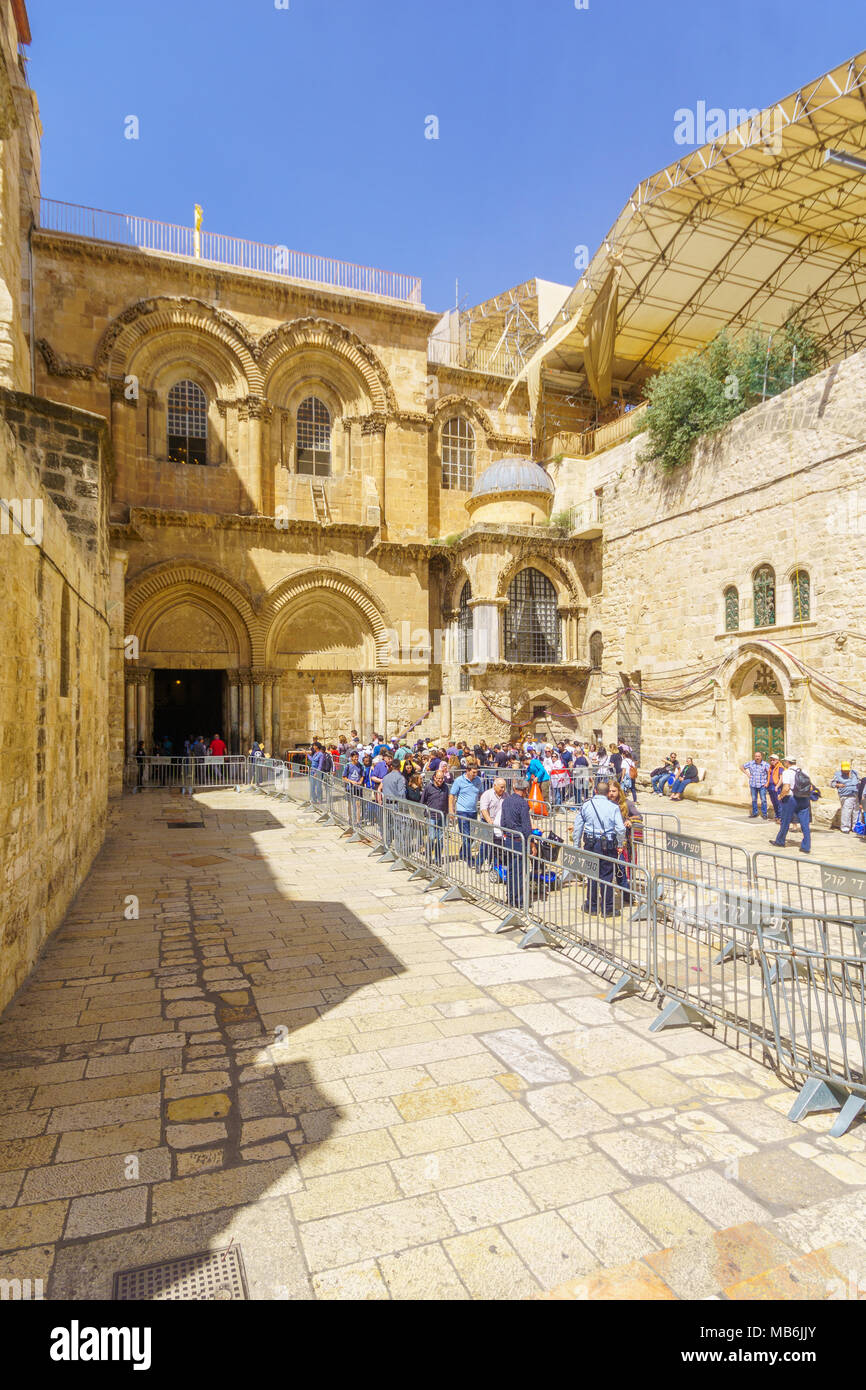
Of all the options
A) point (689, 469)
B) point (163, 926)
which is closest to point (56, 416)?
point (163, 926)

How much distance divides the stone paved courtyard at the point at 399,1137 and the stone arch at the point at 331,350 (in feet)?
65.3

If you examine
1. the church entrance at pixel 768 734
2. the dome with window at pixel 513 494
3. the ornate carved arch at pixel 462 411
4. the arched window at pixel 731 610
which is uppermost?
the ornate carved arch at pixel 462 411

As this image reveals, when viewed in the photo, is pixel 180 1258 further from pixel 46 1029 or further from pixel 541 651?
pixel 541 651

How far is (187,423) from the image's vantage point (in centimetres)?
2148

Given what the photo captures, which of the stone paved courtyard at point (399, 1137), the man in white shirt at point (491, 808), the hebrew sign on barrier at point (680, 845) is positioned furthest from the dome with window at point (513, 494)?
the stone paved courtyard at point (399, 1137)

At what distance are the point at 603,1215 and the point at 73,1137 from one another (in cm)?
269

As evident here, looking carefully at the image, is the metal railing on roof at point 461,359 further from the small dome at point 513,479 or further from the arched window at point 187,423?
the arched window at point 187,423

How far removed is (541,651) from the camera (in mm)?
23266

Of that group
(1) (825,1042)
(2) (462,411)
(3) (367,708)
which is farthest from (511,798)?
(2) (462,411)

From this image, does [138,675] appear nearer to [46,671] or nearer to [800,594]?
[46,671]

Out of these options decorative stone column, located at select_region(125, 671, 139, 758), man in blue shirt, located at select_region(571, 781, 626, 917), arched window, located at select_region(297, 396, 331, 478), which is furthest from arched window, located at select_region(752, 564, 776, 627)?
decorative stone column, located at select_region(125, 671, 139, 758)

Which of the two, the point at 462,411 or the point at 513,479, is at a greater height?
the point at 462,411

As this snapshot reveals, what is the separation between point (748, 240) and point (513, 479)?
10.8 meters

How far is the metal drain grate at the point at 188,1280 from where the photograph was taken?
266cm
